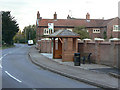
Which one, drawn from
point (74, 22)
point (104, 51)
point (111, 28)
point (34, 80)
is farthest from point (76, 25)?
point (34, 80)

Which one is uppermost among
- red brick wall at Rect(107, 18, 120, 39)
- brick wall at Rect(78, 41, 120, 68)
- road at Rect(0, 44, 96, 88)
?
red brick wall at Rect(107, 18, 120, 39)

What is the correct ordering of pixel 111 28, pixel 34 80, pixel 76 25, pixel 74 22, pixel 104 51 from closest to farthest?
1. pixel 34 80
2. pixel 104 51
3. pixel 111 28
4. pixel 76 25
5. pixel 74 22

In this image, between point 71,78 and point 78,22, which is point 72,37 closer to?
point 71,78

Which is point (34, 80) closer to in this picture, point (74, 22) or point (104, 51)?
point (104, 51)

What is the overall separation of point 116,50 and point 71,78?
5313 mm

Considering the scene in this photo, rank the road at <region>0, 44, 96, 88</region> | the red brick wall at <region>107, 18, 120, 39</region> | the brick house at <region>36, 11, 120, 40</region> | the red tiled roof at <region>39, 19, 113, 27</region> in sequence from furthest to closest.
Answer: the red tiled roof at <region>39, 19, 113, 27</region> → the brick house at <region>36, 11, 120, 40</region> → the red brick wall at <region>107, 18, 120, 39</region> → the road at <region>0, 44, 96, 88</region>

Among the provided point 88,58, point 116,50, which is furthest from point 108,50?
point 88,58

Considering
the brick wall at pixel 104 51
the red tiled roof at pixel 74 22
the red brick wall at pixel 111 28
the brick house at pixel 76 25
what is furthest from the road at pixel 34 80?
the red tiled roof at pixel 74 22

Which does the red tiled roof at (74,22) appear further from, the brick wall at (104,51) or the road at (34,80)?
the road at (34,80)

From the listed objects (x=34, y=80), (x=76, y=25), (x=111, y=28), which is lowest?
(x=34, y=80)

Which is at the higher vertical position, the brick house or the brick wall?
the brick house

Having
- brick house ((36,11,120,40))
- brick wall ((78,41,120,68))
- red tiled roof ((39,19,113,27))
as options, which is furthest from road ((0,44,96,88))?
red tiled roof ((39,19,113,27))

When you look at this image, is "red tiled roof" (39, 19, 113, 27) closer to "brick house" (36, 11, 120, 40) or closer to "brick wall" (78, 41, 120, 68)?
"brick house" (36, 11, 120, 40)

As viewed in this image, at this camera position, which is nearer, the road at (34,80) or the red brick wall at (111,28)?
the road at (34,80)
